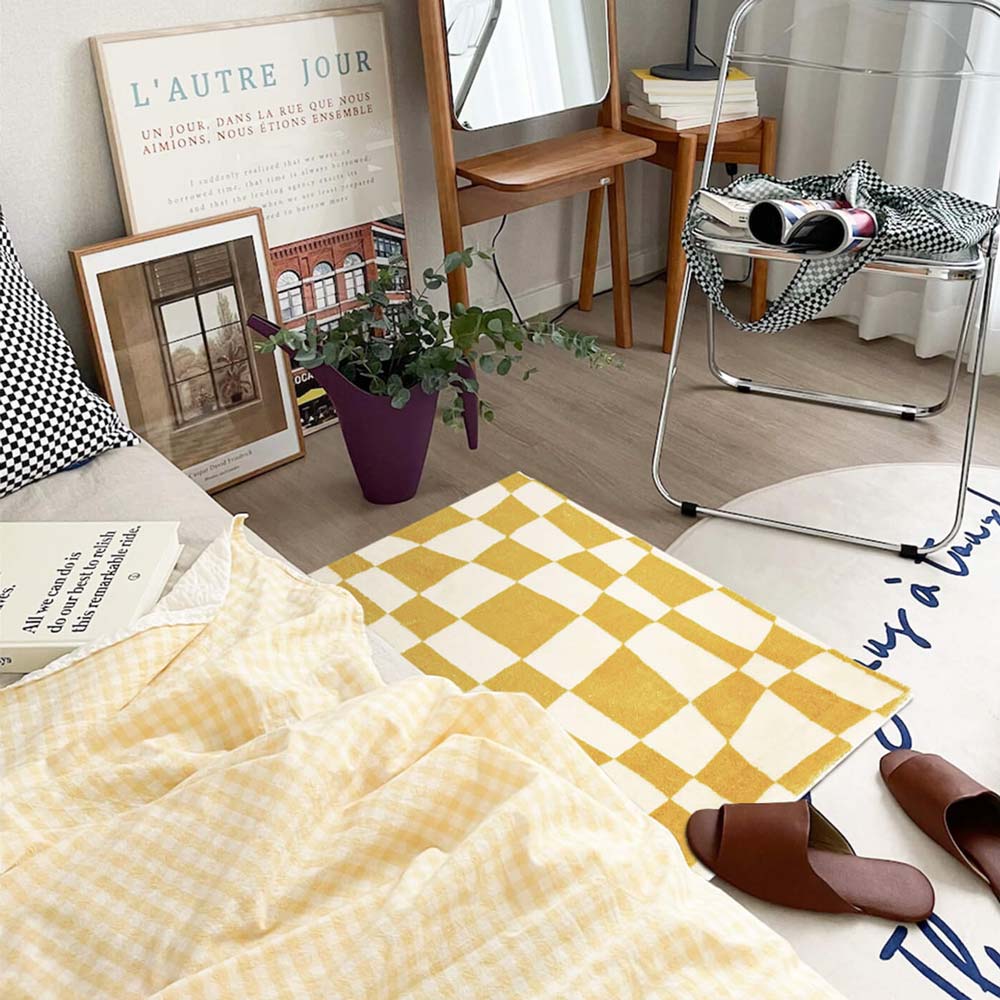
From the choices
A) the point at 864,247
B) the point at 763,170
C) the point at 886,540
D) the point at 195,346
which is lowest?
the point at 886,540

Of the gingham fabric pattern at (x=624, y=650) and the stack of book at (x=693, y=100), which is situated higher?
the stack of book at (x=693, y=100)

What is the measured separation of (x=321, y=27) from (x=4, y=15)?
1.99 feet

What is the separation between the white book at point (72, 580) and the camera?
1.19 m

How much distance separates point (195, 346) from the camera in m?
2.15

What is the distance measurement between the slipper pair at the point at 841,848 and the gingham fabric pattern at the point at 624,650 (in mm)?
76

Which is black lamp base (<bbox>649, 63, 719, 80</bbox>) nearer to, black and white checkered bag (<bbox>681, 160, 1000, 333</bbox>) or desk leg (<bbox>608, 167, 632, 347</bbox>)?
desk leg (<bbox>608, 167, 632, 347</bbox>)

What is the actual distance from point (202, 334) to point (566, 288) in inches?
46.5

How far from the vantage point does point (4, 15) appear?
183cm

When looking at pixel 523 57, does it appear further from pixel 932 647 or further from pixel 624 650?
pixel 932 647

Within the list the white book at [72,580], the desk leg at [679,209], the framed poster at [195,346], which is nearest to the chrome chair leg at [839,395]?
the desk leg at [679,209]

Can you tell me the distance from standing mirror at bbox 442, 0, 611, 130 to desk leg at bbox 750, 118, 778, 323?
0.40 m

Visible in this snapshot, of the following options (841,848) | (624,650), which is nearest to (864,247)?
(624,650)

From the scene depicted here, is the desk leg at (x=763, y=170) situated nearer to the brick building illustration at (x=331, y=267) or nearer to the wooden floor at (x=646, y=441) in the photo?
the wooden floor at (x=646, y=441)

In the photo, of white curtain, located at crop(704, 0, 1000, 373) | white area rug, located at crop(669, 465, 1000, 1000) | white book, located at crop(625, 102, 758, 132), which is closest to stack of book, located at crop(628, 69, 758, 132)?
white book, located at crop(625, 102, 758, 132)
